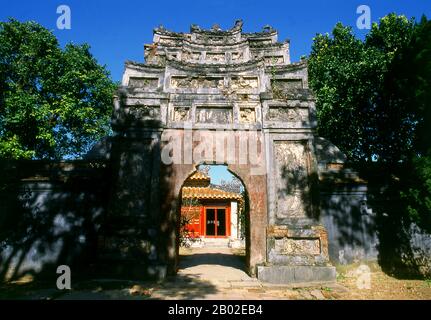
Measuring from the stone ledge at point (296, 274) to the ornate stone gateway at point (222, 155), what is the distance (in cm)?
2

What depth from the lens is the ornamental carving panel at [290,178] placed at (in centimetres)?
771

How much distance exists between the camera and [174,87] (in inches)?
343

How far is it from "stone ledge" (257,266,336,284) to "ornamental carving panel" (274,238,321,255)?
15.9 inches

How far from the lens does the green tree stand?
1491 cm

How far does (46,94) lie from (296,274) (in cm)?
1665

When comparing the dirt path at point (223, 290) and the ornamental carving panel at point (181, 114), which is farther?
the ornamental carving panel at point (181, 114)

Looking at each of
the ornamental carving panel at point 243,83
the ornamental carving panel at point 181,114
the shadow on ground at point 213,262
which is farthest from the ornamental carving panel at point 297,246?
the ornamental carving panel at point 243,83

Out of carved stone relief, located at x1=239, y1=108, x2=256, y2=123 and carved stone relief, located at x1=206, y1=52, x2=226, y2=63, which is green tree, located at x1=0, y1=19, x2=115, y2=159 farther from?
carved stone relief, located at x1=239, y1=108, x2=256, y2=123

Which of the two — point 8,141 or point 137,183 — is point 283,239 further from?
point 8,141

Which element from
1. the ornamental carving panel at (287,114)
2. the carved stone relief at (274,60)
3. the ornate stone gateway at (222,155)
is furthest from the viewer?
the carved stone relief at (274,60)

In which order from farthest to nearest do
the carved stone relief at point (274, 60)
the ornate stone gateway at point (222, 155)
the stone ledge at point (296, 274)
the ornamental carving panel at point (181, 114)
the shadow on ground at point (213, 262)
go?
the carved stone relief at point (274, 60) < the shadow on ground at point (213, 262) < the ornamental carving panel at point (181, 114) < the ornate stone gateway at point (222, 155) < the stone ledge at point (296, 274)

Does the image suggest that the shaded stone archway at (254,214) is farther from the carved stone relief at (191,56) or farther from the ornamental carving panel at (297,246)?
the carved stone relief at (191,56)

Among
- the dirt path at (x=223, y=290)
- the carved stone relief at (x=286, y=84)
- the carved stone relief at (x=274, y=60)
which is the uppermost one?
the carved stone relief at (x=274, y=60)

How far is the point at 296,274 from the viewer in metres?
6.93
